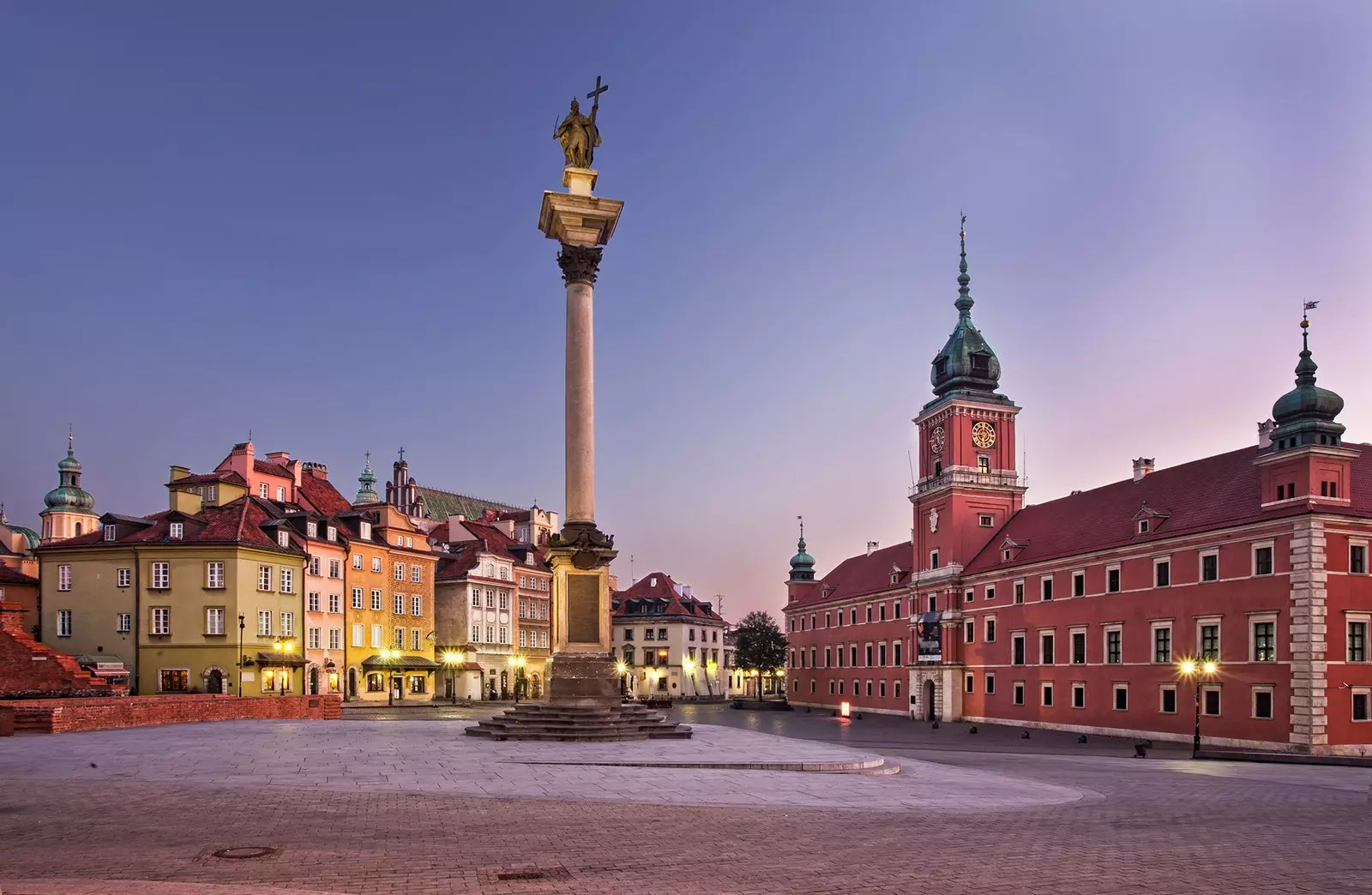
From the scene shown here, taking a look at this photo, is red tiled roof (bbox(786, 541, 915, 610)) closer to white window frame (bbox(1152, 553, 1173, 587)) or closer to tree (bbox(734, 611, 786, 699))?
tree (bbox(734, 611, 786, 699))

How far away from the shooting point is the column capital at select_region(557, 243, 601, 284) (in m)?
31.5

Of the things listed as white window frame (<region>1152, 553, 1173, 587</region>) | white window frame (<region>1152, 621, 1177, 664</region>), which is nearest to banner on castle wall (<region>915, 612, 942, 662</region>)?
white window frame (<region>1152, 621, 1177, 664</region>)

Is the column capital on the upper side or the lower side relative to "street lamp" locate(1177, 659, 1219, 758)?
upper

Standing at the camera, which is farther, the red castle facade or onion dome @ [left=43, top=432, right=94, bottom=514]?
onion dome @ [left=43, top=432, right=94, bottom=514]

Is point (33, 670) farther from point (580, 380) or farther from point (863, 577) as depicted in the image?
point (863, 577)

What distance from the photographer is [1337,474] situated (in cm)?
4603

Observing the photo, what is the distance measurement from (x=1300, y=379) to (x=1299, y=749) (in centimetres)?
1548

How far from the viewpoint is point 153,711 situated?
109 ft

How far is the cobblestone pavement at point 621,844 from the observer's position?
10789mm

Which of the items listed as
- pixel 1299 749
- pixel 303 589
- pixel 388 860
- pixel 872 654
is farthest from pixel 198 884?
pixel 872 654

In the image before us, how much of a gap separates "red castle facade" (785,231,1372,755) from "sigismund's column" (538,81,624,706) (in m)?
30.1

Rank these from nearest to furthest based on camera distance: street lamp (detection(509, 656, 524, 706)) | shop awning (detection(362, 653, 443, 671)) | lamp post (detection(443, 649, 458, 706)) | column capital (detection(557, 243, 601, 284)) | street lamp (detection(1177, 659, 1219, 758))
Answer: column capital (detection(557, 243, 601, 284))
street lamp (detection(1177, 659, 1219, 758))
shop awning (detection(362, 653, 443, 671))
lamp post (detection(443, 649, 458, 706))
street lamp (detection(509, 656, 524, 706))

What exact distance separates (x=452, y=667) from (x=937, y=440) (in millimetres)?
40228

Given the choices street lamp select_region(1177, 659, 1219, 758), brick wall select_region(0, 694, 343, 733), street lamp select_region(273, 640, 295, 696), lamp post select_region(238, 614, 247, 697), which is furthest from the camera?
street lamp select_region(273, 640, 295, 696)
